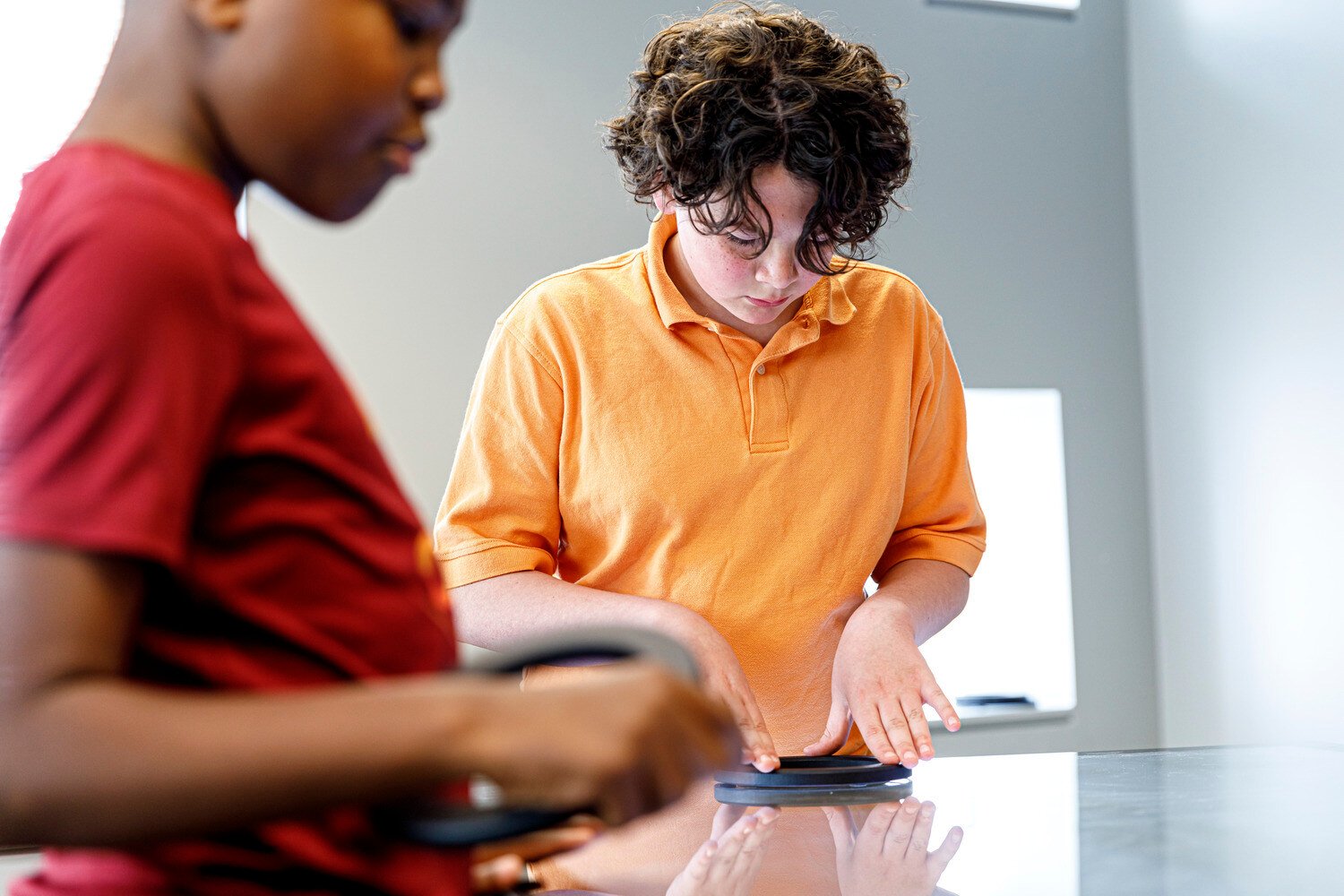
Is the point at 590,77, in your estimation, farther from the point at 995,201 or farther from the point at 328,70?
the point at 328,70

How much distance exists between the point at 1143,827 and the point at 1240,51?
2947 mm

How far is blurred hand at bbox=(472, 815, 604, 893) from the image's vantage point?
0.50m

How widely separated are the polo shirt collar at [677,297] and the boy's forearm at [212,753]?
109 cm

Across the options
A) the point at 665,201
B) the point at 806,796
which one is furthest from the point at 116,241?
the point at 665,201

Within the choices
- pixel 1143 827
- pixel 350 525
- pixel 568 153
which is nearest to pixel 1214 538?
pixel 568 153

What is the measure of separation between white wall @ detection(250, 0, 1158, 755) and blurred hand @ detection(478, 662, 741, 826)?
2750 mm

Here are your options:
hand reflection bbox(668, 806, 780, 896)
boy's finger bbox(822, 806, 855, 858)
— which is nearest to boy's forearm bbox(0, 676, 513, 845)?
hand reflection bbox(668, 806, 780, 896)

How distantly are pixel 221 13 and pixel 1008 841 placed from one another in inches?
31.3

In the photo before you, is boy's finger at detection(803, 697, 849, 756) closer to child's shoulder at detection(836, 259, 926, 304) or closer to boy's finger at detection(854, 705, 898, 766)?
boy's finger at detection(854, 705, 898, 766)

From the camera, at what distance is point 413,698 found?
1.23 ft

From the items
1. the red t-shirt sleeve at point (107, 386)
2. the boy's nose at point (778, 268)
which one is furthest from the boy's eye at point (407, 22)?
the boy's nose at point (778, 268)

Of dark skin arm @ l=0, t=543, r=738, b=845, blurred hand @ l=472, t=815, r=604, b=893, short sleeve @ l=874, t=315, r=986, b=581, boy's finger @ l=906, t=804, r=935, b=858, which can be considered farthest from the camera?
short sleeve @ l=874, t=315, r=986, b=581

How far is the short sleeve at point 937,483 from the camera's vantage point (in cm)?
153

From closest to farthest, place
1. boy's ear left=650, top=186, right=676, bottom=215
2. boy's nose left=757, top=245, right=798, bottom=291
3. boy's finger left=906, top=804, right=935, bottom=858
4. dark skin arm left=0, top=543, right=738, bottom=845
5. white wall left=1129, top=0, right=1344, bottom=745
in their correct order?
dark skin arm left=0, top=543, right=738, bottom=845 < boy's finger left=906, top=804, right=935, bottom=858 < boy's nose left=757, top=245, right=798, bottom=291 < boy's ear left=650, top=186, right=676, bottom=215 < white wall left=1129, top=0, right=1344, bottom=745
